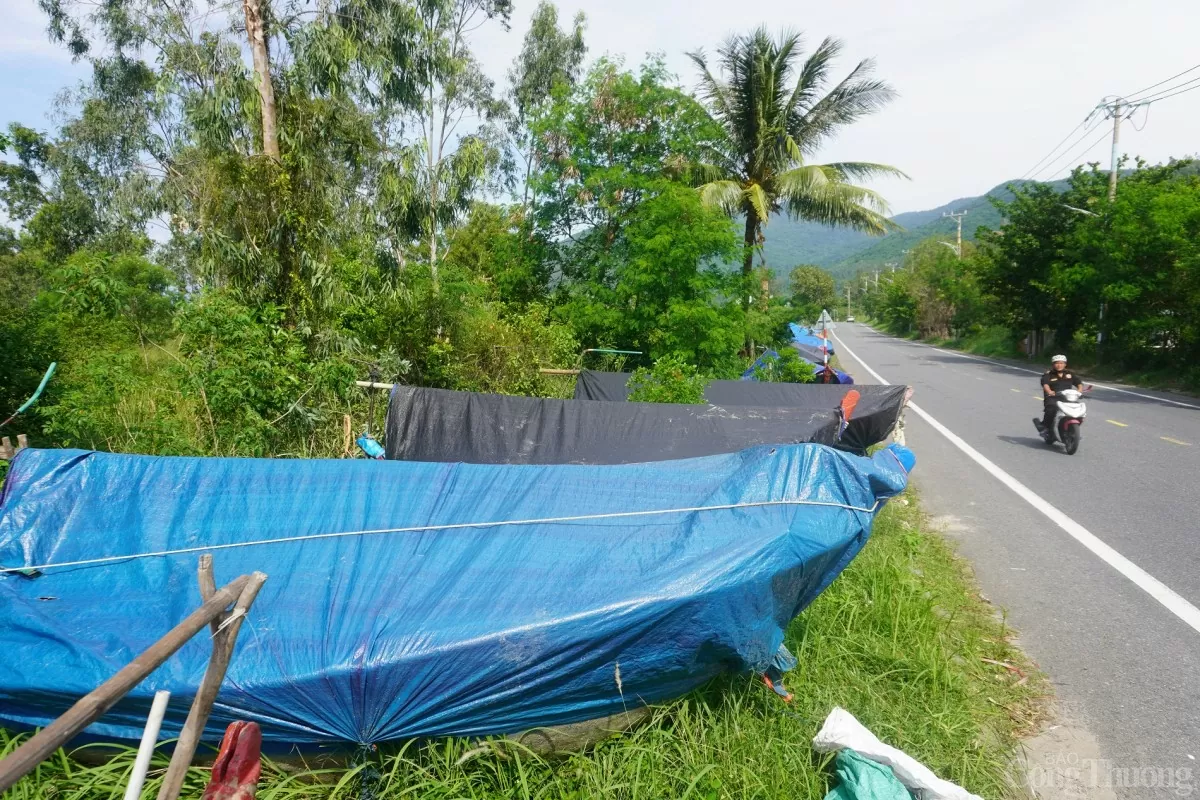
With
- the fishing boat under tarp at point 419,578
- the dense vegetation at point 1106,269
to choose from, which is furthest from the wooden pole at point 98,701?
the dense vegetation at point 1106,269

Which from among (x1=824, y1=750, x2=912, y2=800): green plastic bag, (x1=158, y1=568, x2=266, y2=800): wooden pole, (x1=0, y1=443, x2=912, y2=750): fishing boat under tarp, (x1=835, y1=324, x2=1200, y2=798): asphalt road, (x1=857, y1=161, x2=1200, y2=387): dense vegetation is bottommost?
(x1=835, y1=324, x2=1200, y2=798): asphalt road

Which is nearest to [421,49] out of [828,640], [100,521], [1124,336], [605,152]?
[605,152]

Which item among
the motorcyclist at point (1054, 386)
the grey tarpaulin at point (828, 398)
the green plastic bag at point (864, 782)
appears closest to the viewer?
the green plastic bag at point (864, 782)

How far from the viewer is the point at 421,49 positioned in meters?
12.8

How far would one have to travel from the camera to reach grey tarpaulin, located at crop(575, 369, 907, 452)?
27.0 ft

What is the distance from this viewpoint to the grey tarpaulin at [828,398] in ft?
27.0

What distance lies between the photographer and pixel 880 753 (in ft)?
9.97

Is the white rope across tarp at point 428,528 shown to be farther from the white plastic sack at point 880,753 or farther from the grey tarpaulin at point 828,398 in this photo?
the grey tarpaulin at point 828,398

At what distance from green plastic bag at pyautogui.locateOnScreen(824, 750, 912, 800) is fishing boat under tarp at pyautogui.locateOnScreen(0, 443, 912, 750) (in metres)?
0.52

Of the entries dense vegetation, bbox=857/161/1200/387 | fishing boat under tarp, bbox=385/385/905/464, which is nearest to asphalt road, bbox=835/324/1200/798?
fishing boat under tarp, bbox=385/385/905/464

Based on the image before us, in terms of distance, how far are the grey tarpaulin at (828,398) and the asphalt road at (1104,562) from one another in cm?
94

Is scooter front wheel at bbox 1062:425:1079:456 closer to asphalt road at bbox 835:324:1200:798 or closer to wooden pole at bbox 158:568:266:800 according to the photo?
asphalt road at bbox 835:324:1200:798

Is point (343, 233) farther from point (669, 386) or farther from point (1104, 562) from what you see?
point (1104, 562)

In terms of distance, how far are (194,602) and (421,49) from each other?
38.3ft
